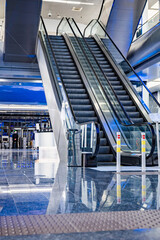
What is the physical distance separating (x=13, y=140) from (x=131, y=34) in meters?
27.2

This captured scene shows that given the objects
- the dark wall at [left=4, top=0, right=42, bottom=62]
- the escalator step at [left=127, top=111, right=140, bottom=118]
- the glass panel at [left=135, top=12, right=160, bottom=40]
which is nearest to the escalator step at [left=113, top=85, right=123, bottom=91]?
the escalator step at [left=127, top=111, right=140, bottom=118]

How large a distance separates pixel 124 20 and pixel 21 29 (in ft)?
15.5

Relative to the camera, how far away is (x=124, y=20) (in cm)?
1500

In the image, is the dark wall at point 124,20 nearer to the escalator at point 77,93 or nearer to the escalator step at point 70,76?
the escalator at point 77,93

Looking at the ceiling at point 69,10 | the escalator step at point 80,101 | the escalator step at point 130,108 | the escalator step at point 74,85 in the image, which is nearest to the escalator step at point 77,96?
the escalator step at point 80,101

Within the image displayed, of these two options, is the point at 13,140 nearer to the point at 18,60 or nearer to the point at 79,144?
the point at 18,60

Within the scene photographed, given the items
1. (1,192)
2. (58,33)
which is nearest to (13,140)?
(58,33)

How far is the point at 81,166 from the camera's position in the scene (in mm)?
9547

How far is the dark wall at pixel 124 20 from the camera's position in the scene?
14.2 metres

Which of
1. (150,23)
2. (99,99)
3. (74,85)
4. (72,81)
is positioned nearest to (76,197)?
(99,99)

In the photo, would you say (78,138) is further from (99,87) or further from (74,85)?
(74,85)

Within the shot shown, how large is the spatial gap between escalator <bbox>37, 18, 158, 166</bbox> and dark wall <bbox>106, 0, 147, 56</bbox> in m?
1.16

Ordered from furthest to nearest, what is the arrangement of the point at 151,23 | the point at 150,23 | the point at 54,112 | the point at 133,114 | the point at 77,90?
the point at 150,23 < the point at 151,23 < the point at 54,112 < the point at 77,90 < the point at 133,114

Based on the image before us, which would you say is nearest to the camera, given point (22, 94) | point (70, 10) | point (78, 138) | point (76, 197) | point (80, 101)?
point (76, 197)
